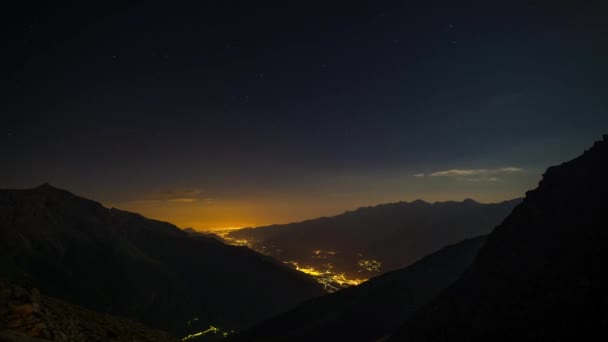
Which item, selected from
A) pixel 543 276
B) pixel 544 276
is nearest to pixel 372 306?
pixel 543 276

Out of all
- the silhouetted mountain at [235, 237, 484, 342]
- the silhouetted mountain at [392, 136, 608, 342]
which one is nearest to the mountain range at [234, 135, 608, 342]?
the silhouetted mountain at [392, 136, 608, 342]

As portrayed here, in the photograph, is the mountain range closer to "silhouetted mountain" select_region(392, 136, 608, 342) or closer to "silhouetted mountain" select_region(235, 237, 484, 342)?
"silhouetted mountain" select_region(392, 136, 608, 342)

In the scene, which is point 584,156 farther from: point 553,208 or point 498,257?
point 498,257

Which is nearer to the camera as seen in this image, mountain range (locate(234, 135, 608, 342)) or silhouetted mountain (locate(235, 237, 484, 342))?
mountain range (locate(234, 135, 608, 342))

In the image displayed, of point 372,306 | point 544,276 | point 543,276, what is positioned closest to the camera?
point 544,276

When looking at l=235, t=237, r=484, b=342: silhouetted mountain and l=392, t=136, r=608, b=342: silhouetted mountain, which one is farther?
l=235, t=237, r=484, b=342: silhouetted mountain

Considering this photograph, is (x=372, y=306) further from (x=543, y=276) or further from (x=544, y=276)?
(x=544, y=276)

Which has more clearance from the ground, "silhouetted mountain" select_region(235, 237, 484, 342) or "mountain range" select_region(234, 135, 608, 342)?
"mountain range" select_region(234, 135, 608, 342)

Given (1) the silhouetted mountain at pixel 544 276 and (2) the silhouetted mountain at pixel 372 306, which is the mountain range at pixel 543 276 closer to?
(1) the silhouetted mountain at pixel 544 276
